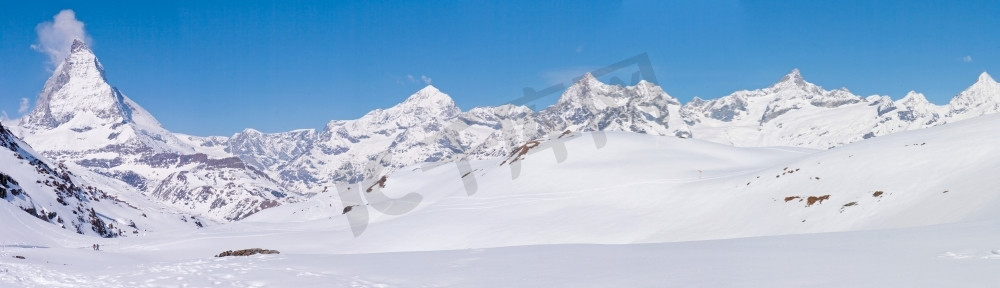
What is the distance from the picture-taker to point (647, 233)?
4138cm

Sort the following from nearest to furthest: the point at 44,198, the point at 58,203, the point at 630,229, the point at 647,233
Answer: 1. the point at 647,233
2. the point at 630,229
3. the point at 44,198
4. the point at 58,203

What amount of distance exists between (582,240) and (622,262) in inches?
905

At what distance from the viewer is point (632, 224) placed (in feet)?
145

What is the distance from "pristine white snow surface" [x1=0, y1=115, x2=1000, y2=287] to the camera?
A: 16562mm

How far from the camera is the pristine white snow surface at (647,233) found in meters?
16.6

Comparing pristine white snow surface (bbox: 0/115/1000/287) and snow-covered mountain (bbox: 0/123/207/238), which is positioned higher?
snow-covered mountain (bbox: 0/123/207/238)

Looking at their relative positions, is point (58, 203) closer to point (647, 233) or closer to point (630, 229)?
point (630, 229)

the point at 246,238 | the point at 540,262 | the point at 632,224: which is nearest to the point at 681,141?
the point at 632,224

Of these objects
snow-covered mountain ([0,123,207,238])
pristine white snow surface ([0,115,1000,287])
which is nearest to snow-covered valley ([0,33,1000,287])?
pristine white snow surface ([0,115,1000,287])

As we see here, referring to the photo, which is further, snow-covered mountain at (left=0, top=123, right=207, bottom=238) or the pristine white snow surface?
snow-covered mountain at (left=0, top=123, right=207, bottom=238)

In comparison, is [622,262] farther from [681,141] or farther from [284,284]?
[681,141]

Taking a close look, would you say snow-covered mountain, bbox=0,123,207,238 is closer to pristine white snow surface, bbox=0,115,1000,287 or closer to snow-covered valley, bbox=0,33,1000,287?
snow-covered valley, bbox=0,33,1000,287

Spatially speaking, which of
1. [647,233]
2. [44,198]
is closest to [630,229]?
[647,233]

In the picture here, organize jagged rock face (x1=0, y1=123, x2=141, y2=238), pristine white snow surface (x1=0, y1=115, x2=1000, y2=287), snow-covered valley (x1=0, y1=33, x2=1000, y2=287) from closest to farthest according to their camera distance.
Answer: pristine white snow surface (x1=0, y1=115, x2=1000, y2=287) → snow-covered valley (x1=0, y1=33, x2=1000, y2=287) → jagged rock face (x1=0, y1=123, x2=141, y2=238)
